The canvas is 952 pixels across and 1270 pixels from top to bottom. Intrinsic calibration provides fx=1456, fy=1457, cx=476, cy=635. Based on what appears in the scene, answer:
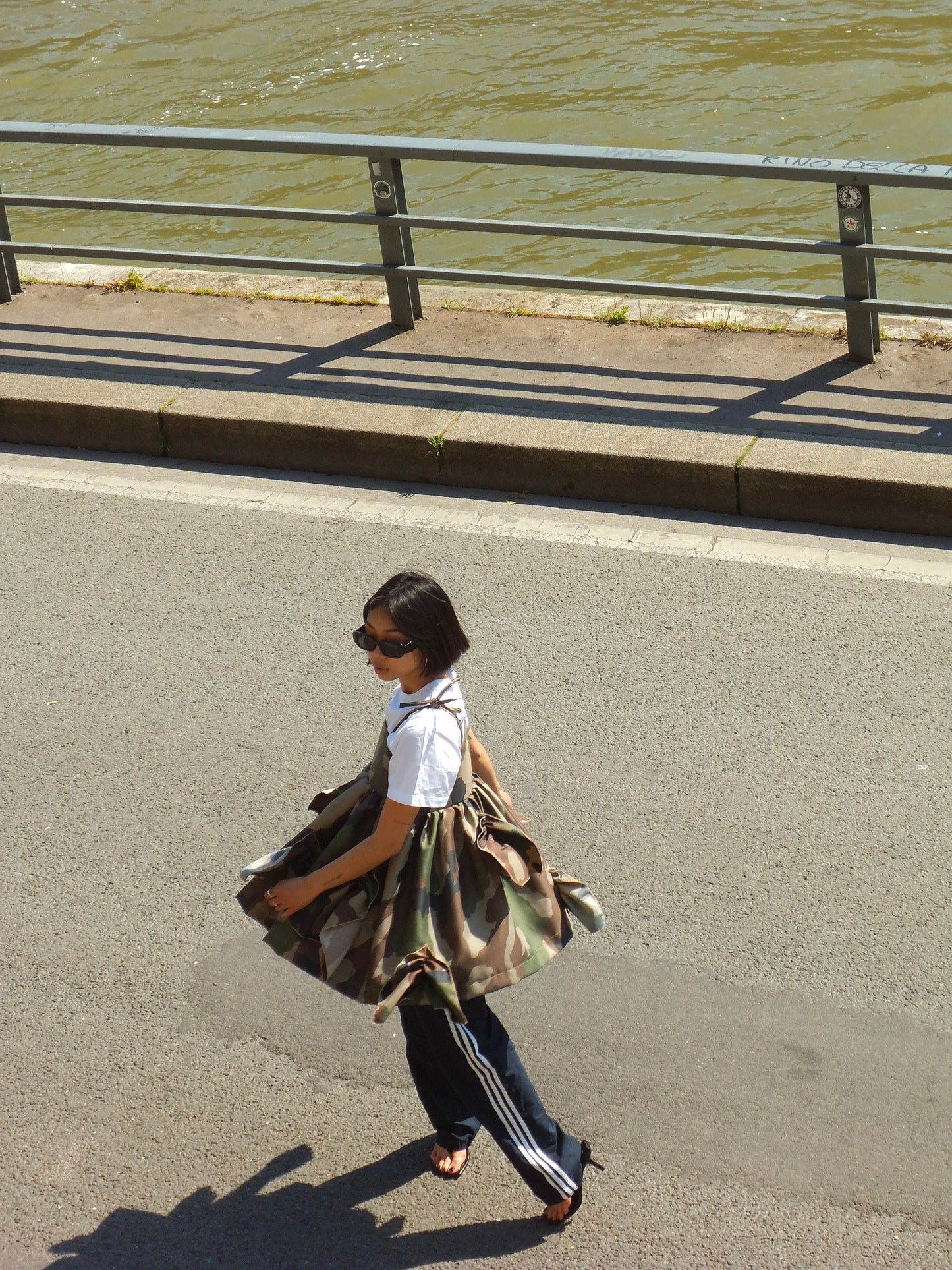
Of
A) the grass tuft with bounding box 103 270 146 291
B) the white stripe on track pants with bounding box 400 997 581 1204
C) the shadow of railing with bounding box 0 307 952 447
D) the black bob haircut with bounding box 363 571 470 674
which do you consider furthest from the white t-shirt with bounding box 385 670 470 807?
the grass tuft with bounding box 103 270 146 291

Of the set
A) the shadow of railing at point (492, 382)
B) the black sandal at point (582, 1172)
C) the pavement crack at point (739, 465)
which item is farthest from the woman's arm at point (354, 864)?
the shadow of railing at point (492, 382)

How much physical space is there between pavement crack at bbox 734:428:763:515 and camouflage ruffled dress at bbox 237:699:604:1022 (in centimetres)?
339

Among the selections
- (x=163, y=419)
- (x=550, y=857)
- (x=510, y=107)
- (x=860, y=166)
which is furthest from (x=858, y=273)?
(x=510, y=107)

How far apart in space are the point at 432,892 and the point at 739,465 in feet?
12.0

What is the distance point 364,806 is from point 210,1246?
1189 mm

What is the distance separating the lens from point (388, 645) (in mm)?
3186

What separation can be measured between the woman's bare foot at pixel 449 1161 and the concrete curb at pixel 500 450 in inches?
143

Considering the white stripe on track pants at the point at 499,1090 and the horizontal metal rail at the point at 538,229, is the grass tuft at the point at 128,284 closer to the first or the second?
the horizontal metal rail at the point at 538,229

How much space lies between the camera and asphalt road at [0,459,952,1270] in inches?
142

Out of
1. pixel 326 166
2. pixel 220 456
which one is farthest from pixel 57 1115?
pixel 326 166

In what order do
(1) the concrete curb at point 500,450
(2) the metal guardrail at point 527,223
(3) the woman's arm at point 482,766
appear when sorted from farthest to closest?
(2) the metal guardrail at point 527,223, (1) the concrete curb at point 500,450, (3) the woman's arm at point 482,766

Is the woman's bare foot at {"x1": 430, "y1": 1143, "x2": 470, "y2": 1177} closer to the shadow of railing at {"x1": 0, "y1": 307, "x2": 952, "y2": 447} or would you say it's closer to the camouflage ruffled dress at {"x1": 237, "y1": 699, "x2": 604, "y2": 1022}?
the camouflage ruffled dress at {"x1": 237, "y1": 699, "x2": 604, "y2": 1022}

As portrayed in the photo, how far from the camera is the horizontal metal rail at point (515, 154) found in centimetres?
662

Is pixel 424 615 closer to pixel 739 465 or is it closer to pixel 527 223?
pixel 739 465
